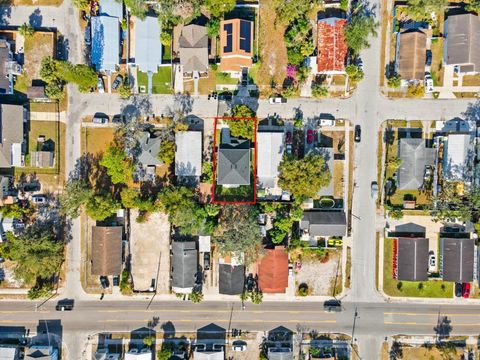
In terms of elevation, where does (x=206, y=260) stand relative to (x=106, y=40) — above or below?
below

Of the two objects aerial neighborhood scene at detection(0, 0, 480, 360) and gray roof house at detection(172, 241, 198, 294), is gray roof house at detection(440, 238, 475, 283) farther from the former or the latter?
gray roof house at detection(172, 241, 198, 294)

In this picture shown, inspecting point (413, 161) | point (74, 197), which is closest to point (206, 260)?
point (74, 197)

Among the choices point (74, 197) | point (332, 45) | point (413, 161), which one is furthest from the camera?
point (413, 161)

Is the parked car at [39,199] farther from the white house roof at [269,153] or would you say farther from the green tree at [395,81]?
the green tree at [395,81]

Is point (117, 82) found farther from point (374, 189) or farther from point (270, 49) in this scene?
point (374, 189)

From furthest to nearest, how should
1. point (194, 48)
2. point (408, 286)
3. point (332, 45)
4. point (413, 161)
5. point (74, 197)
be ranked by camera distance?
point (408, 286) < point (413, 161) < point (332, 45) < point (194, 48) < point (74, 197)

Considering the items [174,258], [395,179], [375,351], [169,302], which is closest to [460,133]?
[395,179]

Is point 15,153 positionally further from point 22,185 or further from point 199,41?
point 199,41
